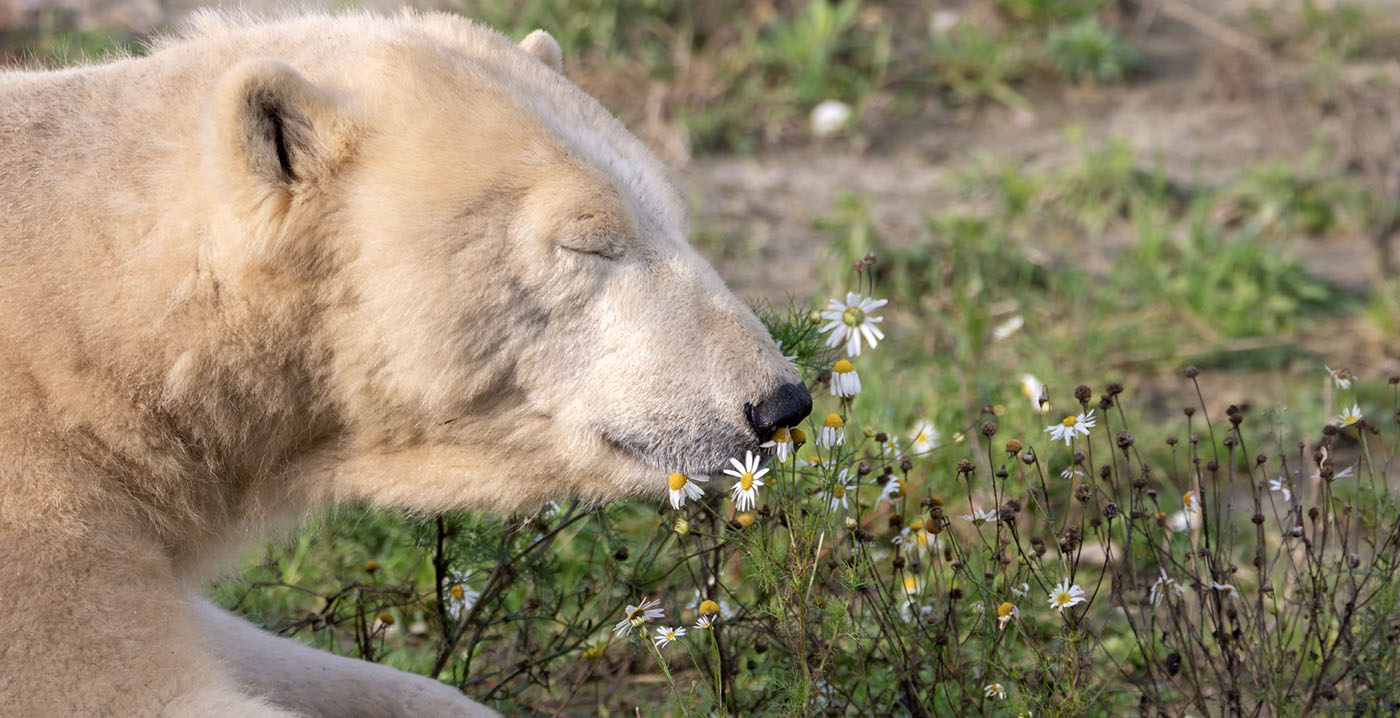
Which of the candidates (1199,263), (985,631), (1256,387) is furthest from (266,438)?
(1199,263)

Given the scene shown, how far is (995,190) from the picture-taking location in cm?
720

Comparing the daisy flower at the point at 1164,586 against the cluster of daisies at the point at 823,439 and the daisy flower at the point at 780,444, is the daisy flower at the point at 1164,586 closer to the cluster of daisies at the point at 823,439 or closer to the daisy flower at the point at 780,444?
the cluster of daisies at the point at 823,439

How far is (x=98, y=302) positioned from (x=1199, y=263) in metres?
4.91

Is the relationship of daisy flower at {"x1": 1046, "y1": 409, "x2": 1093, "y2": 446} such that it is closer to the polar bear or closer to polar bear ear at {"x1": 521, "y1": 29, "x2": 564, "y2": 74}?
the polar bear

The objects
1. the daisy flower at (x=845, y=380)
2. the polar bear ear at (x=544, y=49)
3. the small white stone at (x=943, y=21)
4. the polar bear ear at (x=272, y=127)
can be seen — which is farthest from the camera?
the small white stone at (x=943, y=21)

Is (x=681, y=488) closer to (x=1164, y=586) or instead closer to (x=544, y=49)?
(x=1164, y=586)

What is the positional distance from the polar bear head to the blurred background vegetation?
558 mm

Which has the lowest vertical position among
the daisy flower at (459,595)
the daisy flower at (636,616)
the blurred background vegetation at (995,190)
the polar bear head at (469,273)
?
the blurred background vegetation at (995,190)

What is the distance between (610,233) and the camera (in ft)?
8.35

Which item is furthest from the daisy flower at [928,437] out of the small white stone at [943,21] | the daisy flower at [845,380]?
the small white stone at [943,21]

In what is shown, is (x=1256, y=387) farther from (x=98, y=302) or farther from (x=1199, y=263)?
(x=98, y=302)

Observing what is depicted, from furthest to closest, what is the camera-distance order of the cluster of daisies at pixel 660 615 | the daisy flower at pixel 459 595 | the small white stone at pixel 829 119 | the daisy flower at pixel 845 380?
the small white stone at pixel 829 119, the daisy flower at pixel 459 595, the daisy flower at pixel 845 380, the cluster of daisies at pixel 660 615

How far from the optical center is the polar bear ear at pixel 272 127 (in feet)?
7.55

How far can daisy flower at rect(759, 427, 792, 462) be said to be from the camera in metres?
2.55
